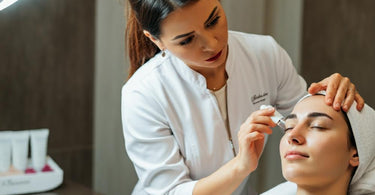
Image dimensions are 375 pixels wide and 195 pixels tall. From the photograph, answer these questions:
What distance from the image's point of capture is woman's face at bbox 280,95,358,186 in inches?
51.1

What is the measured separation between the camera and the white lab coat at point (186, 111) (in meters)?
1.52

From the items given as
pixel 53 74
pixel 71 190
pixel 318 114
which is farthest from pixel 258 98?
pixel 53 74

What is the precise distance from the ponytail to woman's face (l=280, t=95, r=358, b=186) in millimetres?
568

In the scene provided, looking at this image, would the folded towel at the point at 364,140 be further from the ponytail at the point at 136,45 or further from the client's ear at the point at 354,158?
the ponytail at the point at 136,45

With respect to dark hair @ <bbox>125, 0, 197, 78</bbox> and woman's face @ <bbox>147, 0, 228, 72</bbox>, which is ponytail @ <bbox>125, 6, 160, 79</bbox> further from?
woman's face @ <bbox>147, 0, 228, 72</bbox>

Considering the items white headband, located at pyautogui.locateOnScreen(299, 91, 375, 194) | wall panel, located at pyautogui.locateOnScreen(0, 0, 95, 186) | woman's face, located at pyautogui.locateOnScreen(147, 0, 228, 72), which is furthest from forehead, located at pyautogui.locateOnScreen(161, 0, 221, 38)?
wall panel, located at pyautogui.locateOnScreen(0, 0, 95, 186)

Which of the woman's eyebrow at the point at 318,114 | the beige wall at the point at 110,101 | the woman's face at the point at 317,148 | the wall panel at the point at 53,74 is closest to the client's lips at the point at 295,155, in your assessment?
the woman's face at the point at 317,148

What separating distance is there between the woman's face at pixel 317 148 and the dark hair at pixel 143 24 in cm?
46

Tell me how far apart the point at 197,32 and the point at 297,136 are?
1.29 feet

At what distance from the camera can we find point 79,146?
8.96 feet

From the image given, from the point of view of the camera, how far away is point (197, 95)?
5.21 ft

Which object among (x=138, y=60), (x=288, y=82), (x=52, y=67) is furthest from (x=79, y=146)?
(x=288, y=82)

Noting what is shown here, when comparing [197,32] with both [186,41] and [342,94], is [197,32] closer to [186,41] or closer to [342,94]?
[186,41]

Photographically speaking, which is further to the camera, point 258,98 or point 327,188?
point 258,98
